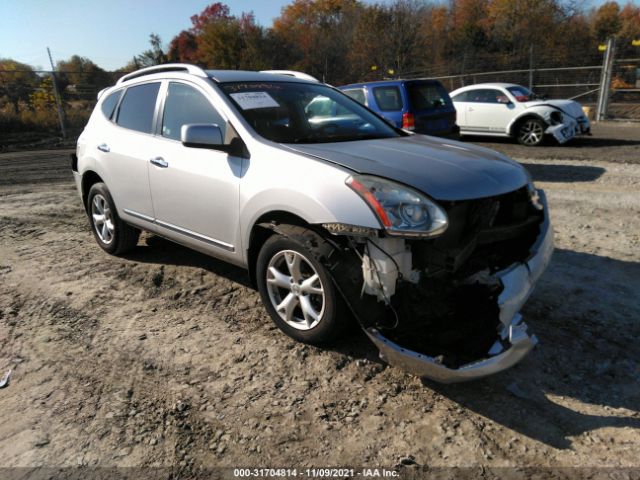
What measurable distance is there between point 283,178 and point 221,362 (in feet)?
4.03

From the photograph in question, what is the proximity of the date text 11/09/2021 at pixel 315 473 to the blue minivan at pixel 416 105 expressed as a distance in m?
7.64

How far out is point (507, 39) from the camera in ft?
133

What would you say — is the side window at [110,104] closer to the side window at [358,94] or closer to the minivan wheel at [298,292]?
the minivan wheel at [298,292]

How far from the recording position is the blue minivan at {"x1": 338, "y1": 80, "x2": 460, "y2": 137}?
9.19 metres

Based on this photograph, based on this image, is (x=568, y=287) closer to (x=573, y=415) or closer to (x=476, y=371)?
(x=573, y=415)

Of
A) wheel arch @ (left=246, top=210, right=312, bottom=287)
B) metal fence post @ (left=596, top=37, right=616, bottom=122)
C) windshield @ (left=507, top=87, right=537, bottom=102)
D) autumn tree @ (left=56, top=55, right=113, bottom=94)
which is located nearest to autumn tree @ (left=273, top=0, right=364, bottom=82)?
autumn tree @ (left=56, top=55, right=113, bottom=94)

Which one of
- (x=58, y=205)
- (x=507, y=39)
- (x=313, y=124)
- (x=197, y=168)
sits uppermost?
(x=507, y=39)

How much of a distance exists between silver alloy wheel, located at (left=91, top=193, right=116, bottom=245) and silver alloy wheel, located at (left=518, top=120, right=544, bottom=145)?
10.0 meters

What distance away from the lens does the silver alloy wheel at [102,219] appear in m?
4.93

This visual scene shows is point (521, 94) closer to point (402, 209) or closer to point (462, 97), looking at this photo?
point (462, 97)

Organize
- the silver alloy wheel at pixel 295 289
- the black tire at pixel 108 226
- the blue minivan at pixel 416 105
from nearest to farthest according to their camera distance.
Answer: the silver alloy wheel at pixel 295 289 < the black tire at pixel 108 226 < the blue minivan at pixel 416 105

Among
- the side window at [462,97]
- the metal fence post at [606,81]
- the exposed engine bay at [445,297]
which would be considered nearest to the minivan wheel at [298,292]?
the exposed engine bay at [445,297]

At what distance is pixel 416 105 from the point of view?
9273 millimetres

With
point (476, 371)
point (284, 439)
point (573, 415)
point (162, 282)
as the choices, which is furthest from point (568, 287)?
point (162, 282)
